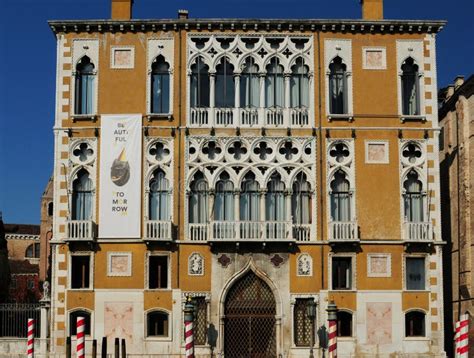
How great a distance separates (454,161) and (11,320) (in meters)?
19.3

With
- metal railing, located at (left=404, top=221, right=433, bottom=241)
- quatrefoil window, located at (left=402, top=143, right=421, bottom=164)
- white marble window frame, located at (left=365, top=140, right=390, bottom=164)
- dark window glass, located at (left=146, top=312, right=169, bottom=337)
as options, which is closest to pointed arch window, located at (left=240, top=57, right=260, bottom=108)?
white marble window frame, located at (left=365, top=140, right=390, bottom=164)

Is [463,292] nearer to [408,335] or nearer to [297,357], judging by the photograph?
[408,335]

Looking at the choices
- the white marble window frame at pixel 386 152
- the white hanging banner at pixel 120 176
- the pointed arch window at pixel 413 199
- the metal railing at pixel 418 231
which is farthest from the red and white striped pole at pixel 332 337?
the white hanging banner at pixel 120 176

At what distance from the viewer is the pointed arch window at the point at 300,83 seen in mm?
32562

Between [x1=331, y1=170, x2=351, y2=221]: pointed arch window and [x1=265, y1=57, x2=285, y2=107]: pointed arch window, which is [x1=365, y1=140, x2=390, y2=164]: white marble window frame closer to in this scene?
[x1=331, y1=170, x2=351, y2=221]: pointed arch window

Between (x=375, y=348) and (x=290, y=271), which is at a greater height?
(x=290, y=271)

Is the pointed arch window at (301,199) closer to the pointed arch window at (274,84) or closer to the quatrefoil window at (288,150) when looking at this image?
the quatrefoil window at (288,150)

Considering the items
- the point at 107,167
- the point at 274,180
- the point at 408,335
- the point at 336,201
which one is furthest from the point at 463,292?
the point at 107,167

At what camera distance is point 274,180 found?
32094 mm

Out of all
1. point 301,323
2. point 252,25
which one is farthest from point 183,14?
point 301,323

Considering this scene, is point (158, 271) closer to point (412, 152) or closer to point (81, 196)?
point (81, 196)

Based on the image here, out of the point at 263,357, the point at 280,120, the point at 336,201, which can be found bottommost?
the point at 263,357

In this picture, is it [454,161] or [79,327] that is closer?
[79,327]

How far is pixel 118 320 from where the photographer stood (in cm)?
3097
